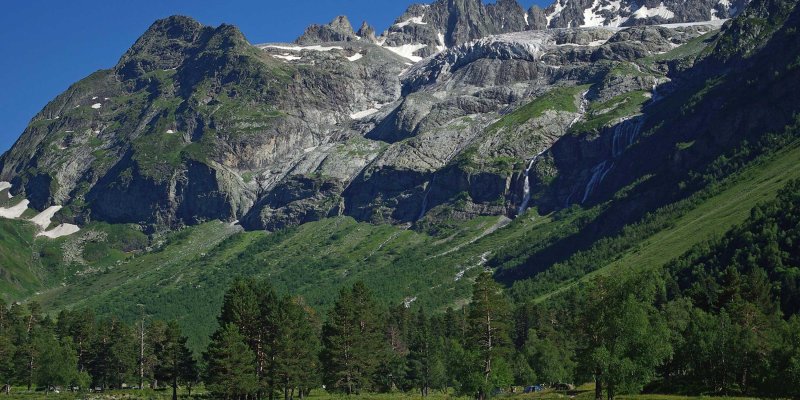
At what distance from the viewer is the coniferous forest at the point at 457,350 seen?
84.2 metres

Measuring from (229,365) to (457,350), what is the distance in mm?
40805

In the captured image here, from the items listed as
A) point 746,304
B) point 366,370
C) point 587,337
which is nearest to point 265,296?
point 366,370

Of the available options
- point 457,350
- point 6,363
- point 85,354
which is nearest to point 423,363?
point 457,350

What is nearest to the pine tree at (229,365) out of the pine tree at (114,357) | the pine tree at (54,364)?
the pine tree at (54,364)

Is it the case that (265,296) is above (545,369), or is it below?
above

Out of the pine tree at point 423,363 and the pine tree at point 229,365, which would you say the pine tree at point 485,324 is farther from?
the pine tree at point 423,363

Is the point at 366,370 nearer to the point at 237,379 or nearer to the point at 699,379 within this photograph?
the point at 237,379

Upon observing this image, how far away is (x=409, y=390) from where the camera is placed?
15088 cm

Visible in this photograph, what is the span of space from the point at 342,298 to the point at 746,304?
5521 cm

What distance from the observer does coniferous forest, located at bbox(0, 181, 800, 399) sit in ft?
276

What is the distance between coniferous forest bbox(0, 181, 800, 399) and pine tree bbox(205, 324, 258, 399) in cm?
16

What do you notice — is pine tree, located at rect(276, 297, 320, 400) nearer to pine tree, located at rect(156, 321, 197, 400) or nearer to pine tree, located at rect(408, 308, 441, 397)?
pine tree, located at rect(156, 321, 197, 400)

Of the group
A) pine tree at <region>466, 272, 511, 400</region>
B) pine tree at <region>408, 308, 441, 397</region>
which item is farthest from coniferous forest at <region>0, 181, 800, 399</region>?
pine tree at <region>408, 308, 441, 397</region>

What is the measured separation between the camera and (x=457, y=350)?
124062 millimetres
